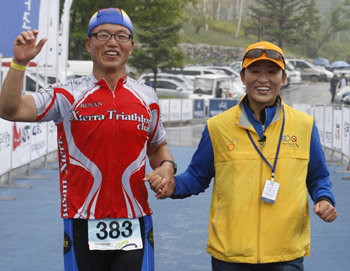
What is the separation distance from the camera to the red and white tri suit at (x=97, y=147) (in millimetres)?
3684

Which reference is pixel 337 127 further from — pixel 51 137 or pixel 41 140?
pixel 41 140

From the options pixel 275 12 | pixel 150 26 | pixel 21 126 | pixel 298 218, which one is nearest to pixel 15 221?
pixel 21 126

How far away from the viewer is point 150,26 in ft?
144

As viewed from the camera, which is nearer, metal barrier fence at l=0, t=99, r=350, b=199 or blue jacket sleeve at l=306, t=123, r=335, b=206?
blue jacket sleeve at l=306, t=123, r=335, b=206

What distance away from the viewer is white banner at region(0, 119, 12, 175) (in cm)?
1067

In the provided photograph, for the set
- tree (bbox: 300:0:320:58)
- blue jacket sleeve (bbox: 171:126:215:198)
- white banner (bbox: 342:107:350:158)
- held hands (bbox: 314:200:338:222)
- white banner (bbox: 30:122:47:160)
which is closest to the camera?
held hands (bbox: 314:200:338:222)

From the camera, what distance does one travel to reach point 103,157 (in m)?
3.68

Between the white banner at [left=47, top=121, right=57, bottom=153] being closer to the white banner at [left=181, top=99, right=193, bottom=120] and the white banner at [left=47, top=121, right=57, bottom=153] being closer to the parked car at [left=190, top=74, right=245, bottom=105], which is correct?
the white banner at [left=181, top=99, right=193, bottom=120]

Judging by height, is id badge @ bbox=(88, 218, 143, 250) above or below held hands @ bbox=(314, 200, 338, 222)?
below

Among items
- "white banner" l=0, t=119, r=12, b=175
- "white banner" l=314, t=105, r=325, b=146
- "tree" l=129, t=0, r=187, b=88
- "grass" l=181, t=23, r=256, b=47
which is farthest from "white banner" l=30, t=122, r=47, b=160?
"grass" l=181, t=23, r=256, b=47

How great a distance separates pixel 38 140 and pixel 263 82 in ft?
33.8

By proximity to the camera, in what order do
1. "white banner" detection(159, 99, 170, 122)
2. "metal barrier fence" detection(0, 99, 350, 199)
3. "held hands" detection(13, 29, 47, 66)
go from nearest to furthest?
"held hands" detection(13, 29, 47, 66) → "metal barrier fence" detection(0, 99, 350, 199) → "white banner" detection(159, 99, 170, 122)

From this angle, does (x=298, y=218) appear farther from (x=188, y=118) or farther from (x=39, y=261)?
(x=188, y=118)

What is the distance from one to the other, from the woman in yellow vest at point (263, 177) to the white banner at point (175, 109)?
24.3 m
